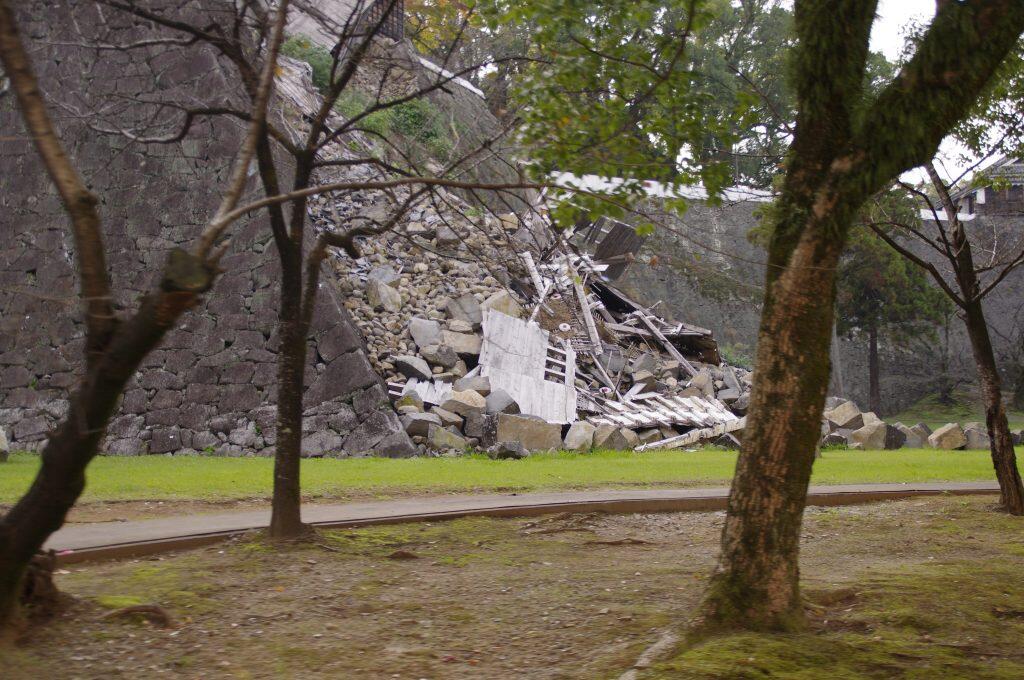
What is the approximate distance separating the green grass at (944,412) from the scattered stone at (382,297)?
20.5 m

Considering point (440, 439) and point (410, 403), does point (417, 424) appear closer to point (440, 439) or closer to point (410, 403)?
point (440, 439)

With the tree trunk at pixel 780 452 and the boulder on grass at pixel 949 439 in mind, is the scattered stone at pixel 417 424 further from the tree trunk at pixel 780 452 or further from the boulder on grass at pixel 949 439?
the tree trunk at pixel 780 452

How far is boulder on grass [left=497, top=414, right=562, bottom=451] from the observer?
18281 millimetres

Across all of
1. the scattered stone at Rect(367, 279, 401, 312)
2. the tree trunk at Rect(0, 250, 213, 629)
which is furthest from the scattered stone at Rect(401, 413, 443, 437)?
the tree trunk at Rect(0, 250, 213, 629)

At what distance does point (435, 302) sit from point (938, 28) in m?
16.9

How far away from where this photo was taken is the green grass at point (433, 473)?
1183 cm

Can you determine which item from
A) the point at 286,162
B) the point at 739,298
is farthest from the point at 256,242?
the point at 739,298

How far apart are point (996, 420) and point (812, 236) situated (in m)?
6.51

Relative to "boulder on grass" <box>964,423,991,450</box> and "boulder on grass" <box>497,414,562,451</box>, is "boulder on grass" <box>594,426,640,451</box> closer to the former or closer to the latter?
"boulder on grass" <box>497,414,562,451</box>

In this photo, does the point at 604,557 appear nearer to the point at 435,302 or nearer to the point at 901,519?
the point at 901,519

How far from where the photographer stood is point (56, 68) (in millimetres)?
20156

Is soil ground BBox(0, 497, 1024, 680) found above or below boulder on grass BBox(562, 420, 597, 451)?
below

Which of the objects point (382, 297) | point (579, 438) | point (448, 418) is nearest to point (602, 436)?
point (579, 438)

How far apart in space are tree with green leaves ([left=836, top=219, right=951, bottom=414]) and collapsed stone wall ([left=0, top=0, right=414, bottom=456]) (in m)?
20.6
